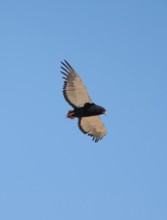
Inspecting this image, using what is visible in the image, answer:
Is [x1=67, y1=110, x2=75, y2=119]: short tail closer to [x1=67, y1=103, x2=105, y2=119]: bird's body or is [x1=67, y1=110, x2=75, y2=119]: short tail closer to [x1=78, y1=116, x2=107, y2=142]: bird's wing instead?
[x1=67, y1=103, x2=105, y2=119]: bird's body

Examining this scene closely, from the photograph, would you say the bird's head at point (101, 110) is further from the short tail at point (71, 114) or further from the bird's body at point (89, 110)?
the short tail at point (71, 114)

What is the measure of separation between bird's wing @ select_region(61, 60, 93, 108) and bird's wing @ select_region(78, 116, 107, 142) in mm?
2105

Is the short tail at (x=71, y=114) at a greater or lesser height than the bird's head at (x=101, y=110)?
lesser


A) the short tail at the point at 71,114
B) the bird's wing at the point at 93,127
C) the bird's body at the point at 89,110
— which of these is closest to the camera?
the short tail at the point at 71,114

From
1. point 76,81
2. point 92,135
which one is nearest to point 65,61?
point 76,81

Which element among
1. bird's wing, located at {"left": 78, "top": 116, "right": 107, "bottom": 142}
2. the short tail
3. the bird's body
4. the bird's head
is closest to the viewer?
the short tail

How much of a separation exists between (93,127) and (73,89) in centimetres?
394

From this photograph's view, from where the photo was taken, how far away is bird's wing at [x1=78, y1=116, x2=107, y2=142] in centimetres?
6533

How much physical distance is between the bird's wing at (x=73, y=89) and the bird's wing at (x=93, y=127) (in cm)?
211

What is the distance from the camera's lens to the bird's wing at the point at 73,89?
62.7 metres

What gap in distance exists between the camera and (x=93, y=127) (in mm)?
65938

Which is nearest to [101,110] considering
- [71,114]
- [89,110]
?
[89,110]

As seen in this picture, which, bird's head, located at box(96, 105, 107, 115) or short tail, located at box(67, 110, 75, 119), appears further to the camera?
bird's head, located at box(96, 105, 107, 115)

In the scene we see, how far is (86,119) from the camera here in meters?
65.2
